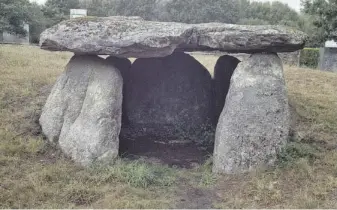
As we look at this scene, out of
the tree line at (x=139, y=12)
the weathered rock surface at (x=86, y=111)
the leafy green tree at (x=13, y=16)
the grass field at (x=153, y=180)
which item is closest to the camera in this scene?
the grass field at (x=153, y=180)

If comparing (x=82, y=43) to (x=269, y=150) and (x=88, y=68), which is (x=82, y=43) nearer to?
(x=88, y=68)

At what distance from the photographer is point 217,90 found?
438 inches

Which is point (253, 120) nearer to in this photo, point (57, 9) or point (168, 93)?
point (168, 93)

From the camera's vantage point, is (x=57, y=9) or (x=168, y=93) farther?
(x=57, y=9)

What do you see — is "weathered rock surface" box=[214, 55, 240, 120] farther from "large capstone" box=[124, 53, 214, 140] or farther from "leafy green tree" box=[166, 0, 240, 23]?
"leafy green tree" box=[166, 0, 240, 23]

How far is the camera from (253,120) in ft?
24.5

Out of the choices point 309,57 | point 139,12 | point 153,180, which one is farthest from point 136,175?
point 139,12

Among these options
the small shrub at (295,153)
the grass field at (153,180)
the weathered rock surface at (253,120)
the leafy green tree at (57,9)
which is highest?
the leafy green tree at (57,9)

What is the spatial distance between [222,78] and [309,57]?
52.3 ft

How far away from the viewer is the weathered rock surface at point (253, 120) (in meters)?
7.36

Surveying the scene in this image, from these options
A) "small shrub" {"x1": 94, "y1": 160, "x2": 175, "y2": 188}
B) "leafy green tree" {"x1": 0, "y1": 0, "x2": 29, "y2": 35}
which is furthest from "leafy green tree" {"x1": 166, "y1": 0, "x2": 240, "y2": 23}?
"small shrub" {"x1": 94, "y1": 160, "x2": 175, "y2": 188}

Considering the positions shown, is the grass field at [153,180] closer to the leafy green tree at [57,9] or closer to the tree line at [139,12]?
the tree line at [139,12]

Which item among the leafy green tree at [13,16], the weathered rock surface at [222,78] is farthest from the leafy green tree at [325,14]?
the leafy green tree at [13,16]

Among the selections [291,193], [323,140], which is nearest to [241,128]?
[291,193]
